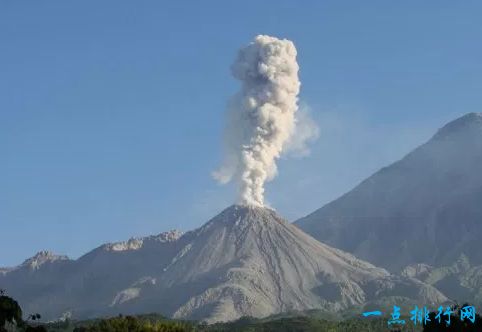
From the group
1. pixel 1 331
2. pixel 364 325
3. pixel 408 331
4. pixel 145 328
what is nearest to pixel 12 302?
pixel 1 331

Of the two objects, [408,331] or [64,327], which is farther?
[64,327]

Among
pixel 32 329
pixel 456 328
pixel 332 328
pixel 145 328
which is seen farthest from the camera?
pixel 332 328

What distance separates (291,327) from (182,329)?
126 metres

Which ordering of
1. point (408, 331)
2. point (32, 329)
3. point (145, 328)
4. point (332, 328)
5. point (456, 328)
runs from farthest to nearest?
point (332, 328), point (408, 331), point (456, 328), point (145, 328), point (32, 329)

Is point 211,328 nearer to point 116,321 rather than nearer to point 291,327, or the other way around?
point 291,327

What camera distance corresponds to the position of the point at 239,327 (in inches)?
7338

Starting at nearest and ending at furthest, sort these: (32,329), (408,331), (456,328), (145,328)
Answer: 1. (32,329)
2. (145,328)
3. (456,328)
4. (408,331)

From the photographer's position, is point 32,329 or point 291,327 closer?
point 32,329

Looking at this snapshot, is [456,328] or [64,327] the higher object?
[64,327]

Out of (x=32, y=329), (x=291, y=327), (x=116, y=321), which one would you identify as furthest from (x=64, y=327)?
(x=32, y=329)

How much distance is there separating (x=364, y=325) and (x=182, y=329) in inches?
5129

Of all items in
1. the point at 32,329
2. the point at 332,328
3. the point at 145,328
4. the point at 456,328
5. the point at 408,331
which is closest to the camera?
the point at 32,329

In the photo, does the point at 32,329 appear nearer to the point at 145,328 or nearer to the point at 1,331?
the point at 1,331

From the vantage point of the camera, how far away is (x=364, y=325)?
180500mm
